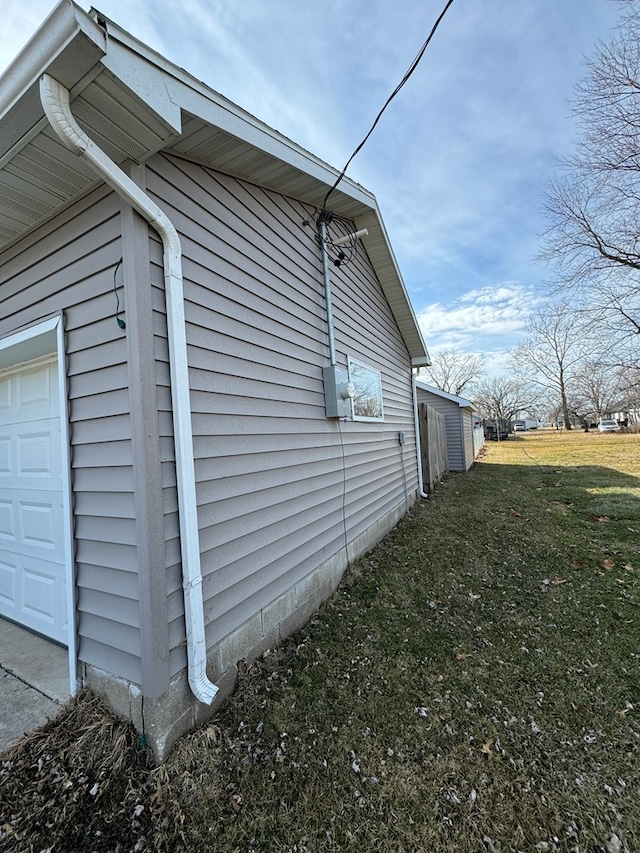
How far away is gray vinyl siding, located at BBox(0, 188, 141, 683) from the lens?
2004 millimetres

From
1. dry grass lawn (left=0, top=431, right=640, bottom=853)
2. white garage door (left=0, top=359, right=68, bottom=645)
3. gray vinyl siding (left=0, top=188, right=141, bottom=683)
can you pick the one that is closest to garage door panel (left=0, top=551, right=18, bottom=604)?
white garage door (left=0, top=359, right=68, bottom=645)

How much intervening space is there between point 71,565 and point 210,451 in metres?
1.09

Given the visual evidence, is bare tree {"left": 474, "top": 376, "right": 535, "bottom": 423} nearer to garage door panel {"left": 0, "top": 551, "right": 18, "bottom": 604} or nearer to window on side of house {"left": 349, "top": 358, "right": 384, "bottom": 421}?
window on side of house {"left": 349, "top": 358, "right": 384, "bottom": 421}

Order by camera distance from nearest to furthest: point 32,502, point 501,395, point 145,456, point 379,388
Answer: point 145,456 → point 32,502 → point 379,388 → point 501,395

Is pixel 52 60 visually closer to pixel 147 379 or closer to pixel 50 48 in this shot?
pixel 50 48

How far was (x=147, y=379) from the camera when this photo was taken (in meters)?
1.95

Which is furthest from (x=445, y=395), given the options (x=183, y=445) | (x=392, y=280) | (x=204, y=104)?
(x=183, y=445)

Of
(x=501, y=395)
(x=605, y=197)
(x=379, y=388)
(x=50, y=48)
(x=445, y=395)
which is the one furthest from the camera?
(x=501, y=395)

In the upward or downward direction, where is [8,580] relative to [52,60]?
downward

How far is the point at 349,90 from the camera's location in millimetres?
3740

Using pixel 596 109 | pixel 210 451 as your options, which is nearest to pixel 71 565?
pixel 210 451

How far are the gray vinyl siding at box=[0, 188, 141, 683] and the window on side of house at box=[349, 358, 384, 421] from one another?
2.95m

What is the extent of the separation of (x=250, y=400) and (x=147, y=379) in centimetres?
94

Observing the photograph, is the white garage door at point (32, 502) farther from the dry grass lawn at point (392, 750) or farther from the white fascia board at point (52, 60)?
the white fascia board at point (52, 60)
